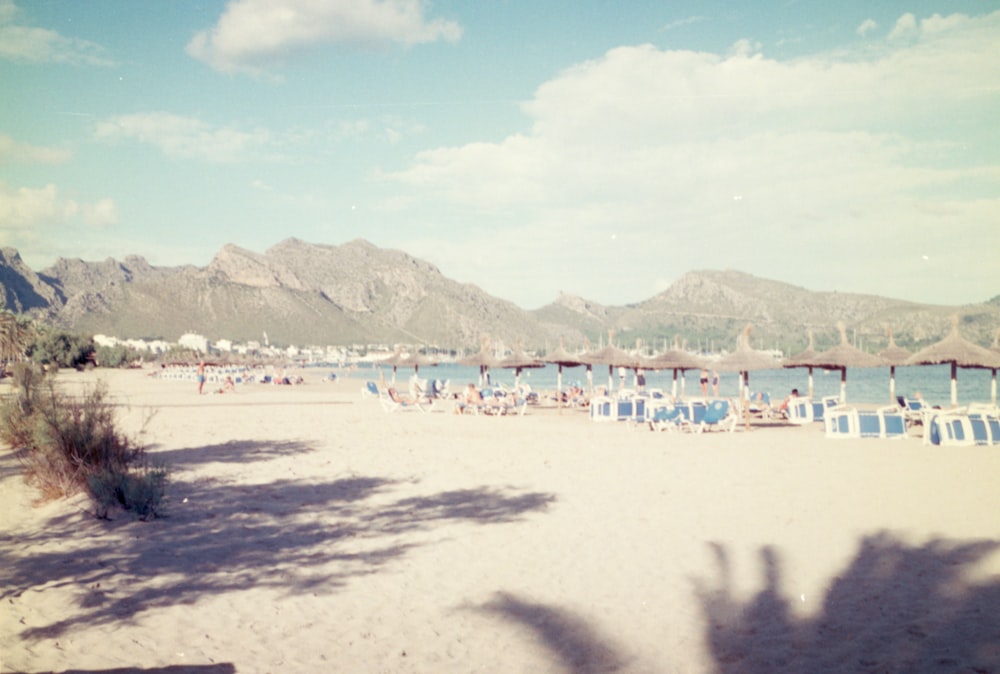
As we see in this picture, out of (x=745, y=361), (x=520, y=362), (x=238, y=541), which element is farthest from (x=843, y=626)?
(x=520, y=362)

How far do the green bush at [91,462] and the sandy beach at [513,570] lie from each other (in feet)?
0.90

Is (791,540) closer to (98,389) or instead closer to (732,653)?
(732,653)

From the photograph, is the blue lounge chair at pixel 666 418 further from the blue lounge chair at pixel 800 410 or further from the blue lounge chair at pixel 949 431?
the blue lounge chair at pixel 949 431

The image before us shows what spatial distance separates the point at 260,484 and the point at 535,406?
1427cm

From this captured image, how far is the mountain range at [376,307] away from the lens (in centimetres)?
8631

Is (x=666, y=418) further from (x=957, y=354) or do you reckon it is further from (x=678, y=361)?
(x=957, y=354)

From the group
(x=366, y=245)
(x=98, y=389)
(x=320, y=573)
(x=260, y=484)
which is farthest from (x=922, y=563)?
(x=366, y=245)

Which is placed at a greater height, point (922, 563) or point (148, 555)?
point (148, 555)

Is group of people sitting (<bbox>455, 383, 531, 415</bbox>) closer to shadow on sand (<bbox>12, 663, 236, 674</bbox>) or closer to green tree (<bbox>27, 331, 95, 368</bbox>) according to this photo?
shadow on sand (<bbox>12, 663, 236, 674</bbox>)

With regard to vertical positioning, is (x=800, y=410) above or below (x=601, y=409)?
below

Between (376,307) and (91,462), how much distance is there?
114586 millimetres

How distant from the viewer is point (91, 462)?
6.60 metres

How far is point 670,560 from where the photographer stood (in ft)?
16.5

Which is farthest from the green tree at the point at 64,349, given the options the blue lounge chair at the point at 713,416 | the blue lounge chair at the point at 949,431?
the blue lounge chair at the point at 949,431
